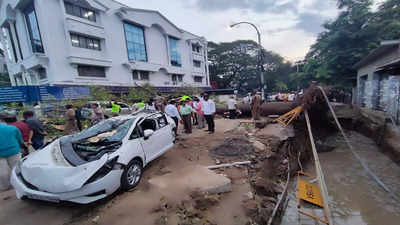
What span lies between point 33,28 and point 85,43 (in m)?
3.88

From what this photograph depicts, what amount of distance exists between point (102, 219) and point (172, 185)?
1.24 m

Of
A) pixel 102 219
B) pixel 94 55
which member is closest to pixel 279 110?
pixel 102 219

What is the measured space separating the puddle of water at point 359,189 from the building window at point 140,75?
1945 cm

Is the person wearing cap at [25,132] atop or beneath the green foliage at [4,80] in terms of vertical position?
beneath

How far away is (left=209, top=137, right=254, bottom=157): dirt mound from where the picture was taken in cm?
498

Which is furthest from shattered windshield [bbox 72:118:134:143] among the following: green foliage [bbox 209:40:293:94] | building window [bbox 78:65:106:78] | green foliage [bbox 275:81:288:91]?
green foliage [bbox 275:81:288:91]

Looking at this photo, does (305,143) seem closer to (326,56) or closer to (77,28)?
(326,56)

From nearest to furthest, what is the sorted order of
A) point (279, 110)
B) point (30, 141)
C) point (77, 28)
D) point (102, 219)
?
point (102, 219)
point (30, 141)
point (279, 110)
point (77, 28)

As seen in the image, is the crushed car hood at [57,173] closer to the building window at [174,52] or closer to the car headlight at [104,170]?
the car headlight at [104,170]

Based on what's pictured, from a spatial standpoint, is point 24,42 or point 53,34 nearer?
point 53,34

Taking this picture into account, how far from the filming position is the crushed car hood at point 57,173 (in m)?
2.38

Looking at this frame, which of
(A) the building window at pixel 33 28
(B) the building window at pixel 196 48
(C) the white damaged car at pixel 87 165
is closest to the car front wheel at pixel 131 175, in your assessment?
(C) the white damaged car at pixel 87 165

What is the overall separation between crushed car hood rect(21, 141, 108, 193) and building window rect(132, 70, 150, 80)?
1873 centimetres

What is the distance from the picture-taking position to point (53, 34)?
13477 mm
